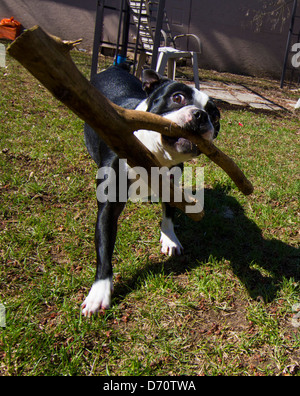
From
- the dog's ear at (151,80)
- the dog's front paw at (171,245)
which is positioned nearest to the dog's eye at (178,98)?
the dog's ear at (151,80)

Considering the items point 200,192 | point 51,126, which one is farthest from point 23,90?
point 200,192

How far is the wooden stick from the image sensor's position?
1246 millimetres

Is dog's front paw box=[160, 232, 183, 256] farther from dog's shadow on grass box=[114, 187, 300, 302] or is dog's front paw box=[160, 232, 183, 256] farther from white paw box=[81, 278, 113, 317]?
white paw box=[81, 278, 113, 317]

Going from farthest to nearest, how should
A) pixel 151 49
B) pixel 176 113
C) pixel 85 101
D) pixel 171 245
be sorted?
pixel 151 49 < pixel 171 245 < pixel 176 113 < pixel 85 101

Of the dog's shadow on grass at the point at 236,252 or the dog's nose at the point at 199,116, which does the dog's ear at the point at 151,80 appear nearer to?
the dog's nose at the point at 199,116

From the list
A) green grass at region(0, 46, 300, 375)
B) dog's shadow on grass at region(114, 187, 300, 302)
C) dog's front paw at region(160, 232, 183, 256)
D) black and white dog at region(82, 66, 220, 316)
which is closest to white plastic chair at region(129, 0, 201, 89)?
green grass at region(0, 46, 300, 375)

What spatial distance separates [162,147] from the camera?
7.77 ft

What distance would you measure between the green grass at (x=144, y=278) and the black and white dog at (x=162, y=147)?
11 centimetres

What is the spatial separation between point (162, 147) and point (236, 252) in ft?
3.43

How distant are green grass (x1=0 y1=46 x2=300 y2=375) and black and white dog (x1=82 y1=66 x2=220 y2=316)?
0.11 m

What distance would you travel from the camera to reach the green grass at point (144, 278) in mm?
1881

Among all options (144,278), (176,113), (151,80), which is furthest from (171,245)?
(151,80)

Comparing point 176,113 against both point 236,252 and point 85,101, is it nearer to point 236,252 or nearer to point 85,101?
point 85,101

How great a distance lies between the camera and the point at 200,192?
3.71 m
